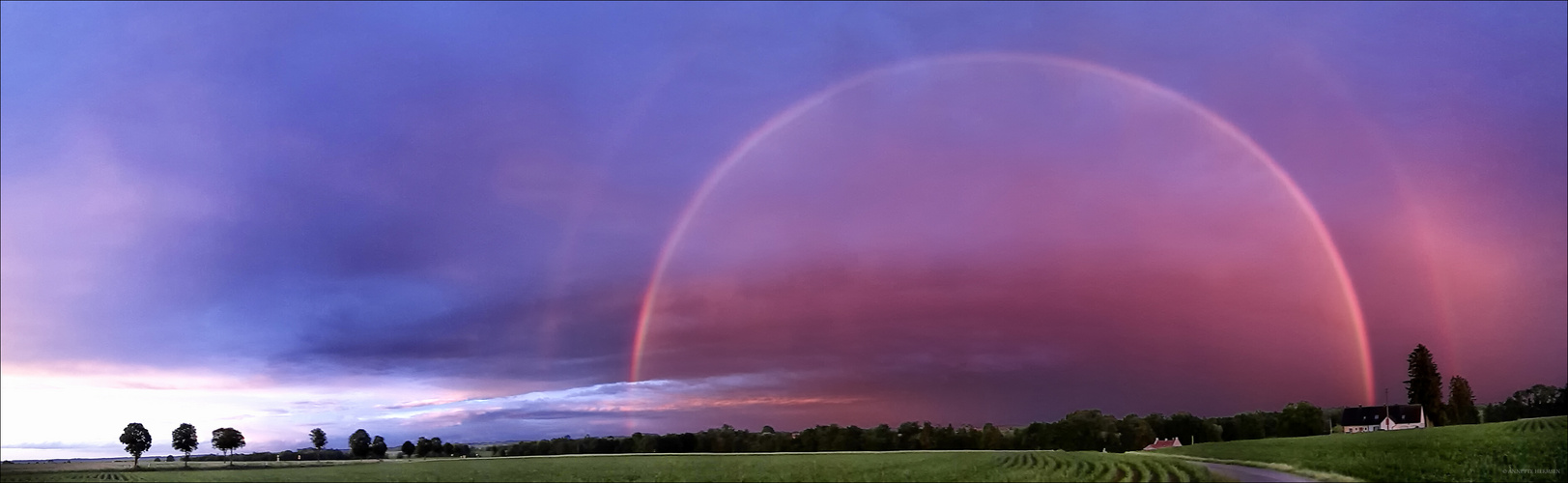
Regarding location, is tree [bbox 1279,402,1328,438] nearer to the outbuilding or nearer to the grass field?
the outbuilding

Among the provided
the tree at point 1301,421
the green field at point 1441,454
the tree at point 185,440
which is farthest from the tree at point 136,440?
the tree at point 1301,421

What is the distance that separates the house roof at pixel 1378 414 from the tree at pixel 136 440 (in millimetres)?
189032

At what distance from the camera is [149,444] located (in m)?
106

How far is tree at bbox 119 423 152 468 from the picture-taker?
103 m

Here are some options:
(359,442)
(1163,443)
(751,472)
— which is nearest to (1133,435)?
(1163,443)

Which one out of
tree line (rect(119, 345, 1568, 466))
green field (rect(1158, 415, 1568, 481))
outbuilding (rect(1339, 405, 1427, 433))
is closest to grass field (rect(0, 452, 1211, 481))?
green field (rect(1158, 415, 1568, 481))

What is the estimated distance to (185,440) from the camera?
114 meters

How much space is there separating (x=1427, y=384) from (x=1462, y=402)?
16.5 metres

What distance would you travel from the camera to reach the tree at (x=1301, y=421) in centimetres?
15212

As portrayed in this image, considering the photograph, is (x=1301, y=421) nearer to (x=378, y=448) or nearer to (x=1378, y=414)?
(x=1378, y=414)

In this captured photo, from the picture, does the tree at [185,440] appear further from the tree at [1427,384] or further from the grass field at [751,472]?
the tree at [1427,384]

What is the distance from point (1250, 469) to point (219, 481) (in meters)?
85.8

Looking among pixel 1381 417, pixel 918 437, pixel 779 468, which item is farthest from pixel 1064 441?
pixel 779 468

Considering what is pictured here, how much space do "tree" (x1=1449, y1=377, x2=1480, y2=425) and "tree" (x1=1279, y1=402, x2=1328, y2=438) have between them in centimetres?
3715
